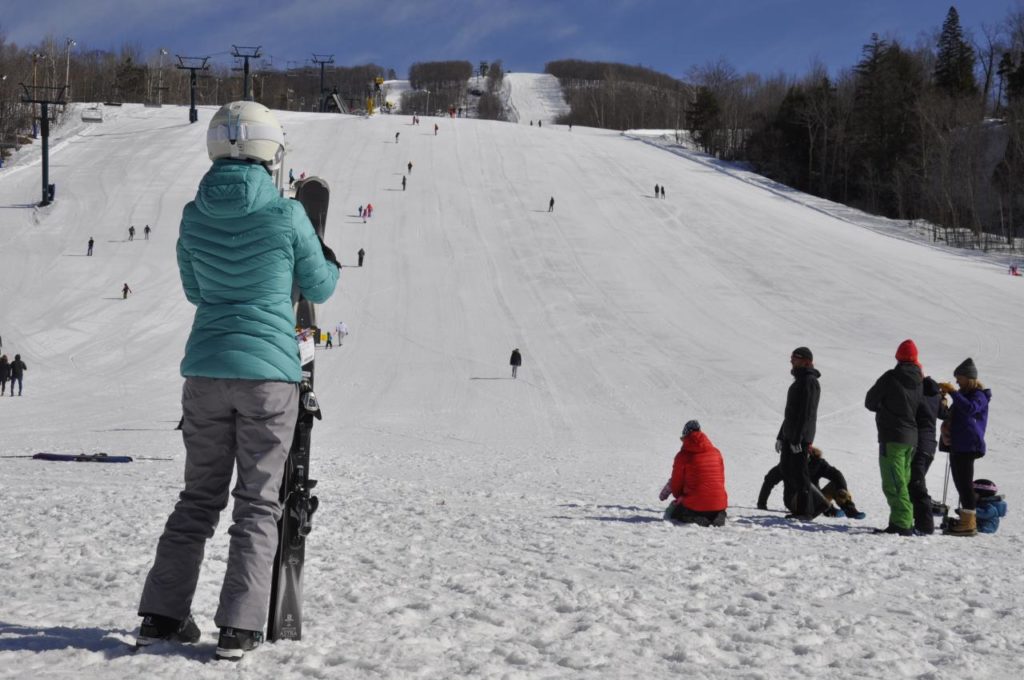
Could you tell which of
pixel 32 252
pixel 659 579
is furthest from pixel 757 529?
pixel 32 252

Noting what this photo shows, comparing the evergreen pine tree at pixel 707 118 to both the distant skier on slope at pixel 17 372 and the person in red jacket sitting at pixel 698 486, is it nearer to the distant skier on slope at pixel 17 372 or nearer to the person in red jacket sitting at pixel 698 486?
the distant skier on slope at pixel 17 372

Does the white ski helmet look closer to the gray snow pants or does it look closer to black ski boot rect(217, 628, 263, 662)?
the gray snow pants

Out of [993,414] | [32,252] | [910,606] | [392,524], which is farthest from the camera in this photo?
[32,252]

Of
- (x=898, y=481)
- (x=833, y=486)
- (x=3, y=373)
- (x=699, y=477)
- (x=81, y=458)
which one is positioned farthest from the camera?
(x=3, y=373)

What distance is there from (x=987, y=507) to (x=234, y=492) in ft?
24.7

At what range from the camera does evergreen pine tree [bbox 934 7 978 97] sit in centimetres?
8112

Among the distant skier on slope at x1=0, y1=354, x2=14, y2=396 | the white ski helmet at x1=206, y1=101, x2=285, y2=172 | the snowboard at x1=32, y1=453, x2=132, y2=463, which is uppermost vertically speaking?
the white ski helmet at x1=206, y1=101, x2=285, y2=172

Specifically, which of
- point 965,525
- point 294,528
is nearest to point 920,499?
point 965,525

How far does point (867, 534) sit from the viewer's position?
23.5ft

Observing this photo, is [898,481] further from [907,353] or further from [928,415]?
[907,353]

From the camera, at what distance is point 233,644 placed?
112 inches

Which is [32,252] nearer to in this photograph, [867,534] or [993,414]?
[993,414]

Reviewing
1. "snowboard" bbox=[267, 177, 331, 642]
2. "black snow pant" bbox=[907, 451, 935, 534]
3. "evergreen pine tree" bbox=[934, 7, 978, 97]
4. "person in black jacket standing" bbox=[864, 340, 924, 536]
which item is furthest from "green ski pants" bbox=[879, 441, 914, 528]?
"evergreen pine tree" bbox=[934, 7, 978, 97]

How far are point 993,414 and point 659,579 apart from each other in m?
22.7
